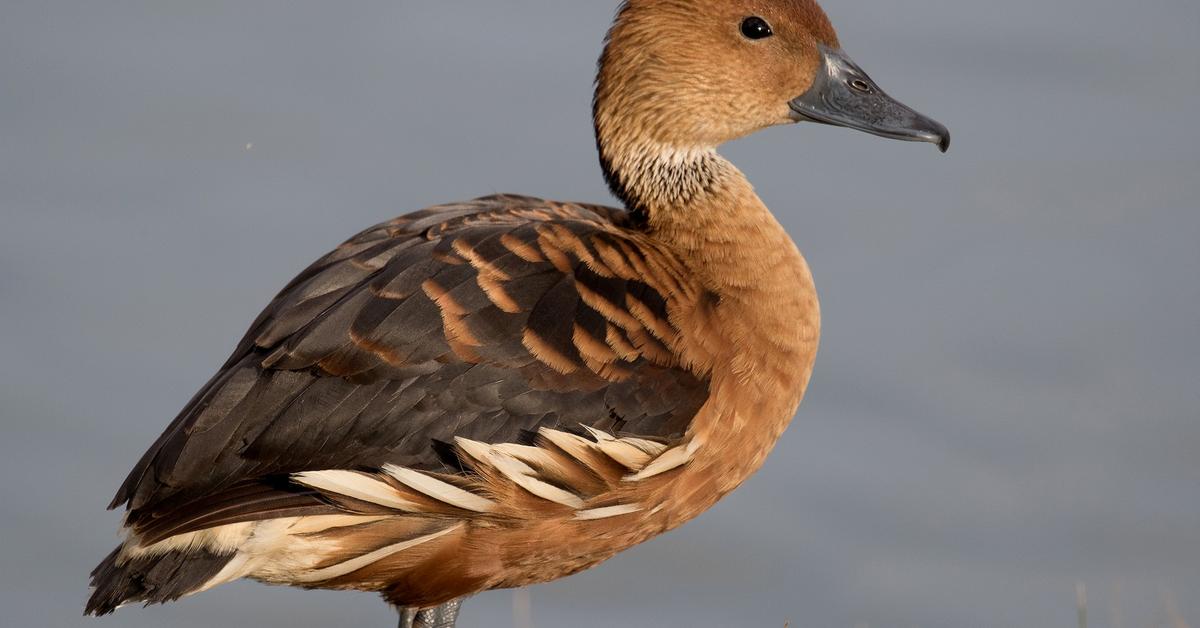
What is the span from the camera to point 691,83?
552 centimetres

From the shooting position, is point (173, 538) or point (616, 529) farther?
point (616, 529)

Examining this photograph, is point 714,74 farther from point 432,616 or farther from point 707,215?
point 432,616

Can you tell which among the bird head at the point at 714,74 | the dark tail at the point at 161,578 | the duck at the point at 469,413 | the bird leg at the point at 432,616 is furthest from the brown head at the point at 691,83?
the dark tail at the point at 161,578

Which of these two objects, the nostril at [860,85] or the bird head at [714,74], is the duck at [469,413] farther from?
the nostril at [860,85]

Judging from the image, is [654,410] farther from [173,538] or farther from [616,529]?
[173,538]

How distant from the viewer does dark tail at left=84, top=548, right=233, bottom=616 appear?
4531 millimetres

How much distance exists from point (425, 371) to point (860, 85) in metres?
1.91

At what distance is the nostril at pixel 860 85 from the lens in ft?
18.8

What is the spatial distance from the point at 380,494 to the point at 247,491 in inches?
13.3

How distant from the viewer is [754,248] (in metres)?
5.38

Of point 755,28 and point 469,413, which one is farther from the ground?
point 755,28

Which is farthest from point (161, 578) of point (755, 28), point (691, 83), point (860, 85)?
point (860, 85)

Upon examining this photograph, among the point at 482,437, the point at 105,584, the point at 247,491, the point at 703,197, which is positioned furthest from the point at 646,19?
the point at 105,584

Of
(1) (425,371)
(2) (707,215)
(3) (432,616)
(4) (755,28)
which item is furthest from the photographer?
(4) (755,28)
